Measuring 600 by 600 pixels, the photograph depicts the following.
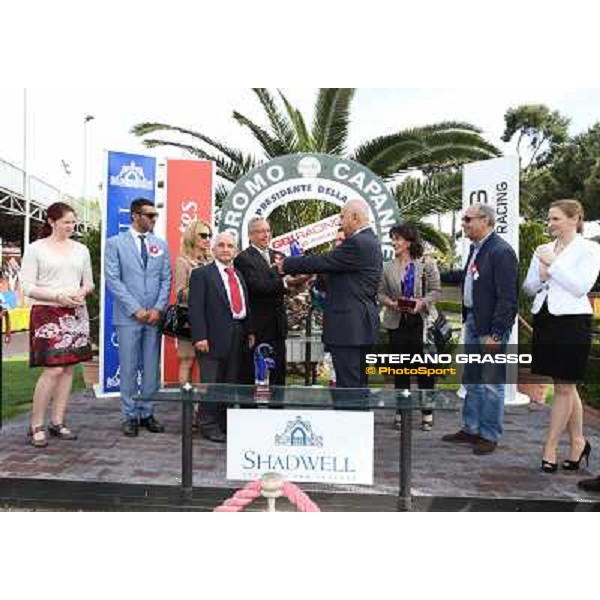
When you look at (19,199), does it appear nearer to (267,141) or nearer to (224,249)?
(224,249)

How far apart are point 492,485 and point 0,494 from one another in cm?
257

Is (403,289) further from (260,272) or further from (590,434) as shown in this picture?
(590,434)

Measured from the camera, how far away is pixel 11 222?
167 inches

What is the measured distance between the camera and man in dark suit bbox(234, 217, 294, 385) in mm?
4363

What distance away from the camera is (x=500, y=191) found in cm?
550

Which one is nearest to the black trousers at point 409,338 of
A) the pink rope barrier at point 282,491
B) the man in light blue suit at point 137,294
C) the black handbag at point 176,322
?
the black handbag at point 176,322

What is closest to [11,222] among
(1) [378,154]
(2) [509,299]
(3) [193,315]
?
(3) [193,315]

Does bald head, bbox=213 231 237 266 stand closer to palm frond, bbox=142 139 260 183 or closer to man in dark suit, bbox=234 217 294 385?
man in dark suit, bbox=234 217 294 385

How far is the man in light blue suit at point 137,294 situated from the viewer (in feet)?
14.5

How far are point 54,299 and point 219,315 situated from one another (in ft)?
3.28

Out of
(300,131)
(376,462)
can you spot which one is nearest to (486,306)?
(376,462)

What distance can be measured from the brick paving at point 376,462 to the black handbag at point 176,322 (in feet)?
2.37

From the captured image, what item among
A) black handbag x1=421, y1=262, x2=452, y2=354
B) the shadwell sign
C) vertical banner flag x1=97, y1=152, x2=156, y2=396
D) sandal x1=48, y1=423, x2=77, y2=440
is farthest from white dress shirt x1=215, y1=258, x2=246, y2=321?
vertical banner flag x1=97, y1=152, x2=156, y2=396

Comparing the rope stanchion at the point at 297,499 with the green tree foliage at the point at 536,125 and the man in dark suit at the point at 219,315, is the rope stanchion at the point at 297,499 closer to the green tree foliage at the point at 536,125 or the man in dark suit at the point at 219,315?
the man in dark suit at the point at 219,315
